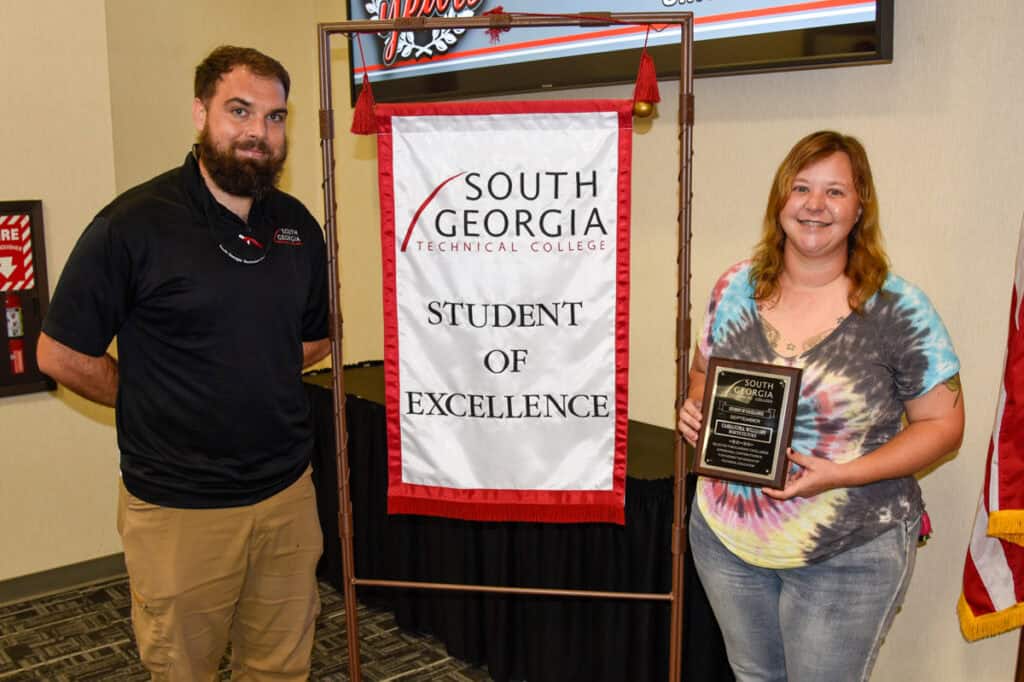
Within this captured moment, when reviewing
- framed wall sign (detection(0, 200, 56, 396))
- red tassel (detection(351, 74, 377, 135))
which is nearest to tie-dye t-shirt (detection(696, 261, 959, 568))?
red tassel (detection(351, 74, 377, 135))

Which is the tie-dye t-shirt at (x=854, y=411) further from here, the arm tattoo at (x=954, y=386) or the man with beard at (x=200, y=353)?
the man with beard at (x=200, y=353)

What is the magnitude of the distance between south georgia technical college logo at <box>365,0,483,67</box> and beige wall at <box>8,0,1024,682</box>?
57cm

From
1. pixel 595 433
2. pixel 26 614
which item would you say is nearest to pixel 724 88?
pixel 595 433

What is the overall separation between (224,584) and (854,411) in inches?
58.0

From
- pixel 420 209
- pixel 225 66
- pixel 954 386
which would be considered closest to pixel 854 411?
pixel 954 386

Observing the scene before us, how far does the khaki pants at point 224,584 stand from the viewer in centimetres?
212

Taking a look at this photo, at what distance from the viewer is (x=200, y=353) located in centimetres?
207

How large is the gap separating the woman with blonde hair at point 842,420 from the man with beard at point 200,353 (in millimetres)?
1094

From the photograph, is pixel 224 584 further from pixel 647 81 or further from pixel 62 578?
pixel 62 578

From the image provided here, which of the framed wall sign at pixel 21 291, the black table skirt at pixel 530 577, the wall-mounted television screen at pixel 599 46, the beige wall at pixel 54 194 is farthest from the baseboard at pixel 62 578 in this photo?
the wall-mounted television screen at pixel 599 46

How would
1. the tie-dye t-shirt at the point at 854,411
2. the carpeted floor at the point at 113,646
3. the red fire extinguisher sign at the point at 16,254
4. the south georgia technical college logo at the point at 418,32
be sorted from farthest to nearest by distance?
the red fire extinguisher sign at the point at 16,254
the south georgia technical college logo at the point at 418,32
the carpeted floor at the point at 113,646
the tie-dye t-shirt at the point at 854,411

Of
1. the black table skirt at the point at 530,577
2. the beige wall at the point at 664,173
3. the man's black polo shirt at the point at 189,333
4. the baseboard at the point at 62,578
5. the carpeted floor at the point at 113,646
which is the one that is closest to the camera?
the man's black polo shirt at the point at 189,333

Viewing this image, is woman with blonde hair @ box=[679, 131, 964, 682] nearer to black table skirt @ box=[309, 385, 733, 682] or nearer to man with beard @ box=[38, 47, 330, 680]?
black table skirt @ box=[309, 385, 733, 682]

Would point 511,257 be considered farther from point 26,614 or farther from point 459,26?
point 26,614
